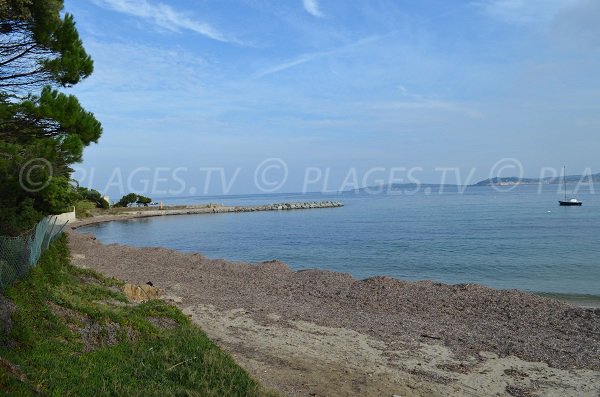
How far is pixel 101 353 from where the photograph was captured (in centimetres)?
673

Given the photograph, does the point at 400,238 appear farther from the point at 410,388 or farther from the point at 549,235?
the point at 410,388

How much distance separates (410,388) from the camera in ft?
23.7

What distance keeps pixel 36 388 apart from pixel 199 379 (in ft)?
6.04

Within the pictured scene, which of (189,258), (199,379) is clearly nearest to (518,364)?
(199,379)

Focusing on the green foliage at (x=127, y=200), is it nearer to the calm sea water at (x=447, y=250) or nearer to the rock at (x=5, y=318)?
the calm sea water at (x=447, y=250)

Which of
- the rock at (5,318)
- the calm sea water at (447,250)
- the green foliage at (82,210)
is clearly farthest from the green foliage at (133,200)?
the rock at (5,318)

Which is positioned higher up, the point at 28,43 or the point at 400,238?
the point at 28,43

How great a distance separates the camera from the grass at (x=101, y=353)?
5.48m

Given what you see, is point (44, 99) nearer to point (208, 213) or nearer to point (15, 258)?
point (15, 258)

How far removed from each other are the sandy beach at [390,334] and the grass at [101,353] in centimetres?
98

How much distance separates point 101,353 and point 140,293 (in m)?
5.73

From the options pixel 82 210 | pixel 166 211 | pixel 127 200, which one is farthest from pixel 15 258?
pixel 127 200

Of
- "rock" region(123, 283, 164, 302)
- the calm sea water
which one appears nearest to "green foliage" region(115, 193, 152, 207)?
the calm sea water

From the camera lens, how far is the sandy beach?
7562mm
